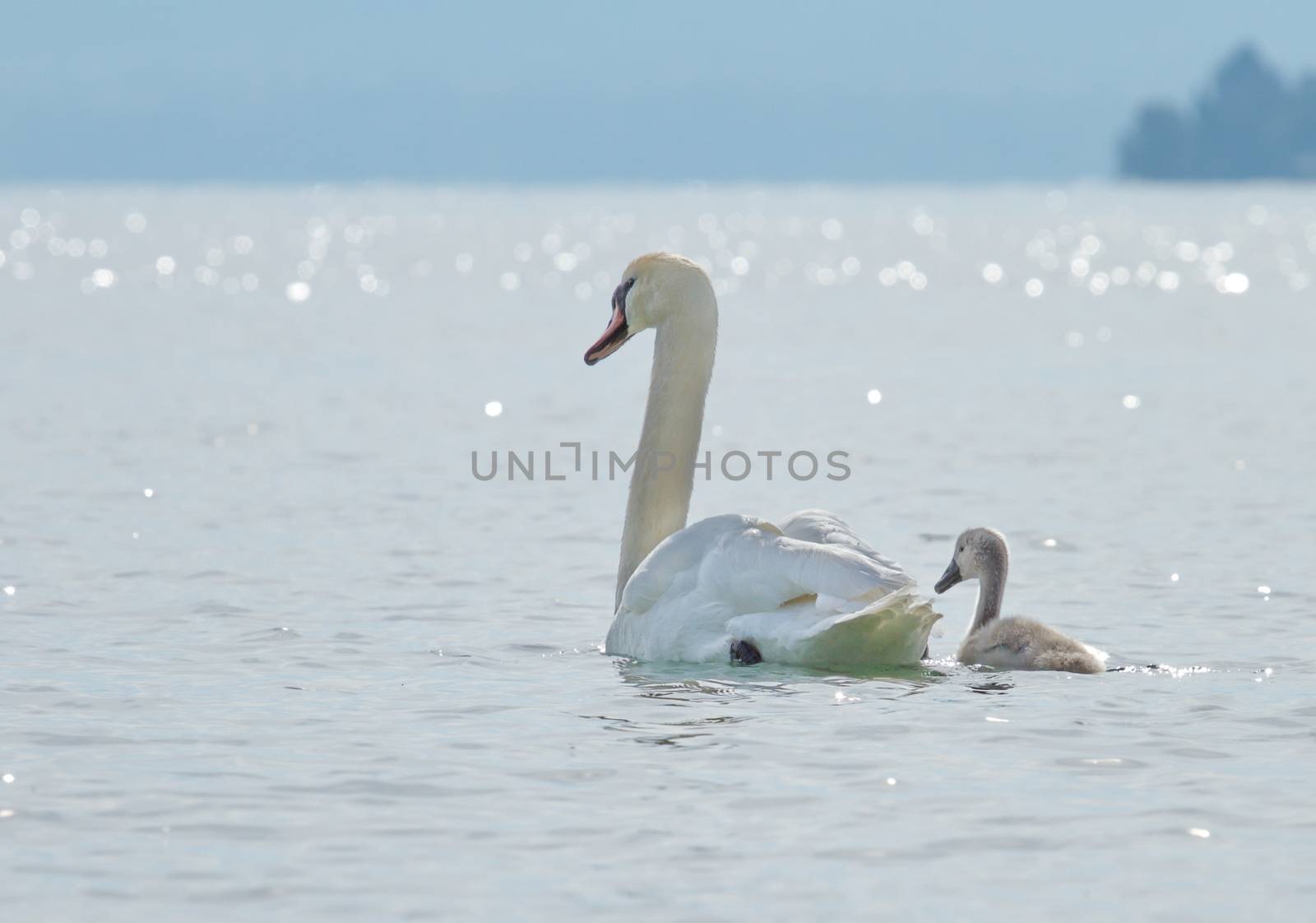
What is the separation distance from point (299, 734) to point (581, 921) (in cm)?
276

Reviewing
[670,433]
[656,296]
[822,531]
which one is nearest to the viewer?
[822,531]

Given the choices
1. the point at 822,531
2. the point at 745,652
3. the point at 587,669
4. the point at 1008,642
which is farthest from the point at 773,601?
the point at 1008,642

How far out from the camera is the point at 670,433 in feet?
40.0

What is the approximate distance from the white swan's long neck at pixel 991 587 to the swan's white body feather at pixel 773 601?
0.95m

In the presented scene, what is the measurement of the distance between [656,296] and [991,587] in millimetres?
2409

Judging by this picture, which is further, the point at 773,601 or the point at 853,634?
the point at 773,601

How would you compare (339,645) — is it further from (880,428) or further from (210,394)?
(210,394)

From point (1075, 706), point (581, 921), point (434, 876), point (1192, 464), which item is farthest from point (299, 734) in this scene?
point (1192, 464)

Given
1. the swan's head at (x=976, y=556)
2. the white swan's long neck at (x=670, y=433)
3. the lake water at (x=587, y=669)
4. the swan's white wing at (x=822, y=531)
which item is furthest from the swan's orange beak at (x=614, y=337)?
the swan's head at (x=976, y=556)

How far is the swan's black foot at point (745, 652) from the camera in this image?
10445 mm

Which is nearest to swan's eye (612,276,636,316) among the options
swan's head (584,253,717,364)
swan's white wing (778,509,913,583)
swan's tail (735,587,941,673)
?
swan's head (584,253,717,364)

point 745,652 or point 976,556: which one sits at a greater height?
point 976,556

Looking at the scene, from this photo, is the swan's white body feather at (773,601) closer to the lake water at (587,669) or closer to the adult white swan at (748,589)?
the adult white swan at (748,589)

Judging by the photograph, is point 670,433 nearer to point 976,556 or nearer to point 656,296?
point 656,296
